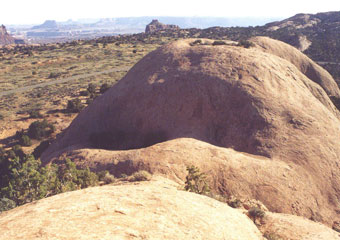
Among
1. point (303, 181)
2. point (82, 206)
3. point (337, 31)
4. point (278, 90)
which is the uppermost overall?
point (337, 31)

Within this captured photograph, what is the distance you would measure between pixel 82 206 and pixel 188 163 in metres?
8.67

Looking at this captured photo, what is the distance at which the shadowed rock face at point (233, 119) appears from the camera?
625 inches

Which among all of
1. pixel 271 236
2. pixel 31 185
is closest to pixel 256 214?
pixel 271 236

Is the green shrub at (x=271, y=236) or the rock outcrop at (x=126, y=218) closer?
the rock outcrop at (x=126, y=218)

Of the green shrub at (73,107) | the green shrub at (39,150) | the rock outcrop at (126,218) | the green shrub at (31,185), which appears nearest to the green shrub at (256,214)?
the rock outcrop at (126,218)

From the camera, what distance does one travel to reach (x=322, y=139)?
1888 centimetres

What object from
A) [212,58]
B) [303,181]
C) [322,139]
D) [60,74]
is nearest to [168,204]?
[303,181]

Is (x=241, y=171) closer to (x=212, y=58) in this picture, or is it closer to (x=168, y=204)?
(x=168, y=204)

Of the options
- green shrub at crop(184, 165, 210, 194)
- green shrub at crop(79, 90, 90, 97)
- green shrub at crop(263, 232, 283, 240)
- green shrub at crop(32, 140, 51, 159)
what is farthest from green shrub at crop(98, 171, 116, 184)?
green shrub at crop(79, 90, 90, 97)

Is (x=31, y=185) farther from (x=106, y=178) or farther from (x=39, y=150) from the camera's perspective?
(x=39, y=150)

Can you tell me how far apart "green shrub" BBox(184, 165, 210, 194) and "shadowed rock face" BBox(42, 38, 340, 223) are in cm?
156

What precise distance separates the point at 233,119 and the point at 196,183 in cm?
894

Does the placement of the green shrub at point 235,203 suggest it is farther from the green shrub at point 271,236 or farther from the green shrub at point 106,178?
the green shrub at point 106,178

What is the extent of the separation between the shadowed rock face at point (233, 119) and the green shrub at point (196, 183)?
1.56m
